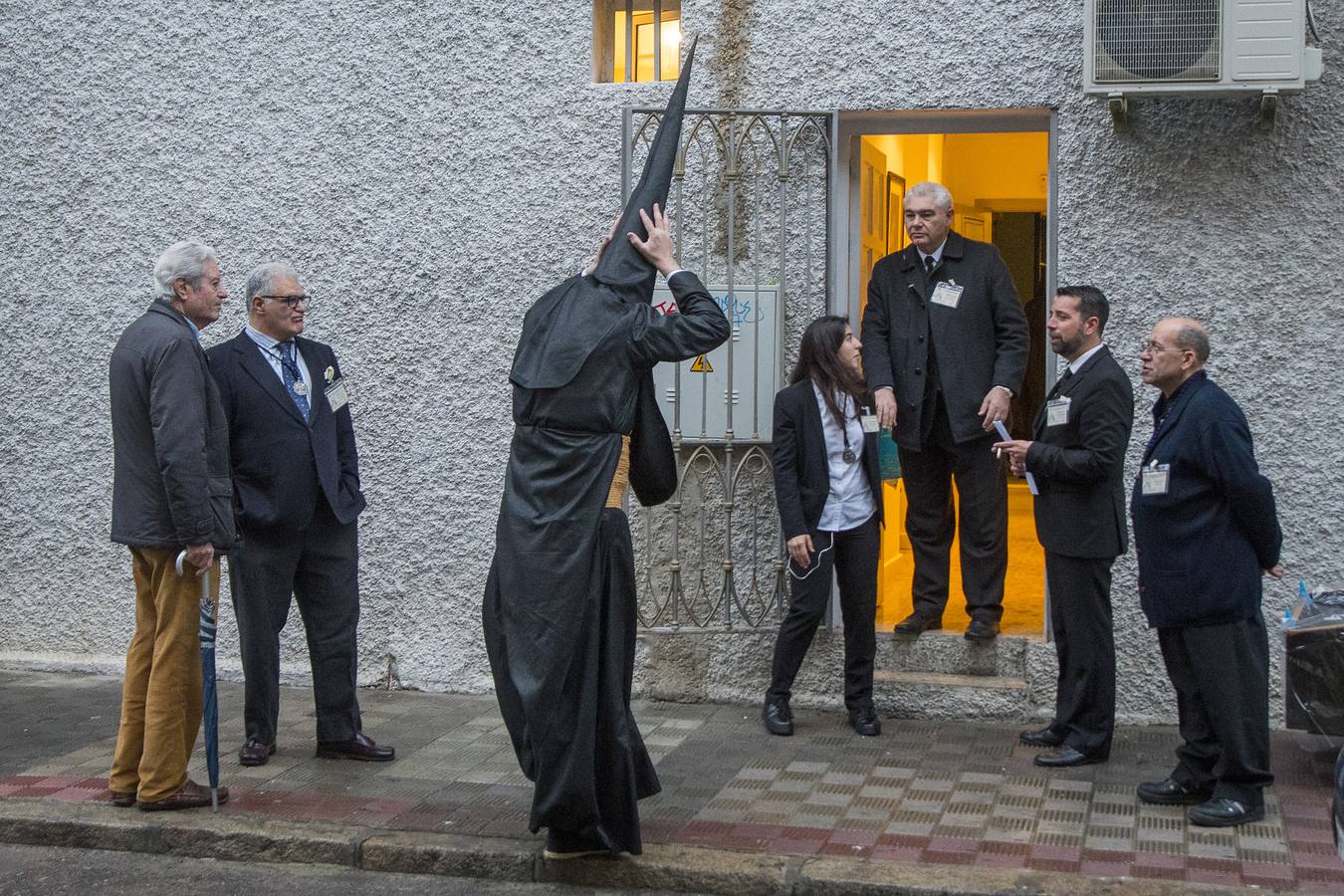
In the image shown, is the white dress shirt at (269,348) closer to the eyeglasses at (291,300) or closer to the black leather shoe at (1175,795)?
the eyeglasses at (291,300)

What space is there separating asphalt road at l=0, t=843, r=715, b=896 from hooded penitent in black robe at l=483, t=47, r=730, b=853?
398 millimetres

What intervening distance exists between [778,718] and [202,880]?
2.60 metres

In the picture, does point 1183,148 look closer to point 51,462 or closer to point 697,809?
point 697,809

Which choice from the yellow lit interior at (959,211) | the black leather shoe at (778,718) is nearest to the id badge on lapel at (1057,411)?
the yellow lit interior at (959,211)

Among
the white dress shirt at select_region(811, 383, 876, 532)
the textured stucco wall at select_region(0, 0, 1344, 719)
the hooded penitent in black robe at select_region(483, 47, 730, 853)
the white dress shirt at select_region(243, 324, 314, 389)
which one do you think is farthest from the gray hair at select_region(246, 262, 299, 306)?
the white dress shirt at select_region(811, 383, 876, 532)

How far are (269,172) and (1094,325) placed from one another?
4155 millimetres

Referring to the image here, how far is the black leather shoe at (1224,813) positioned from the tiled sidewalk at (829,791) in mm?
46

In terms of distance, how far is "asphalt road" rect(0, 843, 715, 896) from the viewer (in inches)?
211

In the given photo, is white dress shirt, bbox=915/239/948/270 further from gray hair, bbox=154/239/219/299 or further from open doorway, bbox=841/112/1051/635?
gray hair, bbox=154/239/219/299

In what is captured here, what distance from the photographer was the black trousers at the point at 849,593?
7074mm

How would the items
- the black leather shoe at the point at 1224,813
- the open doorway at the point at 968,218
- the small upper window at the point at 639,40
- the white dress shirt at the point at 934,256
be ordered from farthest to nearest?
the small upper window at the point at 639,40 < the open doorway at the point at 968,218 < the white dress shirt at the point at 934,256 < the black leather shoe at the point at 1224,813

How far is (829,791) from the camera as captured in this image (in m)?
6.15

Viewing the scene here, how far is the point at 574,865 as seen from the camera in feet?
17.7

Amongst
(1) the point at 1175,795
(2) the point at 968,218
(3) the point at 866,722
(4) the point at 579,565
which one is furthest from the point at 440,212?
(2) the point at 968,218
